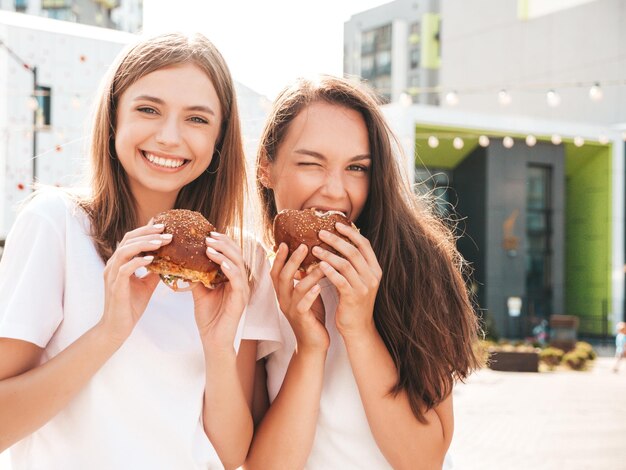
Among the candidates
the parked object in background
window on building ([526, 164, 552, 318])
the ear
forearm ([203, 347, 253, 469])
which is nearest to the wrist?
forearm ([203, 347, 253, 469])

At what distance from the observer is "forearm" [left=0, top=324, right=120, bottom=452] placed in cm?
189

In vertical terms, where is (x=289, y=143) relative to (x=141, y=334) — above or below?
above

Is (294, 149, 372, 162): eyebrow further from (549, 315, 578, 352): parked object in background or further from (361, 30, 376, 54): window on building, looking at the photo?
(361, 30, 376, 54): window on building

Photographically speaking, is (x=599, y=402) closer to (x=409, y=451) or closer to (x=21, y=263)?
(x=409, y=451)

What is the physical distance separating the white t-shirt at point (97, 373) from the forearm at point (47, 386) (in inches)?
3.7

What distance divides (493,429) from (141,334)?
367 inches

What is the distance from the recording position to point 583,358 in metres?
20.7

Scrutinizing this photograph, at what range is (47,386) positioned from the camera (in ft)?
6.22

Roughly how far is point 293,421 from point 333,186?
0.83m

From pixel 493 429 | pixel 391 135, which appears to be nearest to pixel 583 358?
pixel 493 429

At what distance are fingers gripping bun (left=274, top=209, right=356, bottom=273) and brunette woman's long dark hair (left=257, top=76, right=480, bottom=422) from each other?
31cm

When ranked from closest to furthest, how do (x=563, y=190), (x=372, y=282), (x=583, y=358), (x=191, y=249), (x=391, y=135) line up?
(x=191, y=249)
(x=372, y=282)
(x=391, y=135)
(x=583, y=358)
(x=563, y=190)

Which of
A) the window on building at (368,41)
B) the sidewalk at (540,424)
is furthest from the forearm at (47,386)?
the window on building at (368,41)

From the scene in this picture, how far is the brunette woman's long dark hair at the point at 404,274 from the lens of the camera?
2514 millimetres
